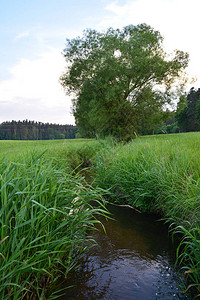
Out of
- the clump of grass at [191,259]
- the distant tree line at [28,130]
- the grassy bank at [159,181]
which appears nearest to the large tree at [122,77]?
the grassy bank at [159,181]

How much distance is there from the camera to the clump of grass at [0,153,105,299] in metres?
1.79

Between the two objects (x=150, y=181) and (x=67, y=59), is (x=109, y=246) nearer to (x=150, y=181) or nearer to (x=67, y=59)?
(x=150, y=181)

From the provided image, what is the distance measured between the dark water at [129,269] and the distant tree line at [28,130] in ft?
158

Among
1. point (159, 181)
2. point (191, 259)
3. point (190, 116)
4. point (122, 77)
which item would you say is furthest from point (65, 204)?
point (190, 116)

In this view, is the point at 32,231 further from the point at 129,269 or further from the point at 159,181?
the point at 159,181

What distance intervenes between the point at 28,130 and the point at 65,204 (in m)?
56.6

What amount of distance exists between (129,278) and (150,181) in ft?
5.94

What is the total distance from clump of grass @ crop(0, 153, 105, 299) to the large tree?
15578mm

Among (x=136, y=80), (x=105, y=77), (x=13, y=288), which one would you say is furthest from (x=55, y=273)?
(x=136, y=80)

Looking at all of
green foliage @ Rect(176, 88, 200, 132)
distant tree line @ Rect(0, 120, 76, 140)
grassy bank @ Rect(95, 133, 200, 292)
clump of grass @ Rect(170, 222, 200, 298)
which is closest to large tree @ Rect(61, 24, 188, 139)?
grassy bank @ Rect(95, 133, 200, 292)

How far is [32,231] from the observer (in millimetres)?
1958

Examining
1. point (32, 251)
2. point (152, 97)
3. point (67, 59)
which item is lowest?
point (32, 251)

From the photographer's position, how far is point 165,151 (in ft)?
18.9

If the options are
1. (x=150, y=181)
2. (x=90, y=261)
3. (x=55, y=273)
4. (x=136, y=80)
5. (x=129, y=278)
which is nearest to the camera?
(x=55, y=273)
